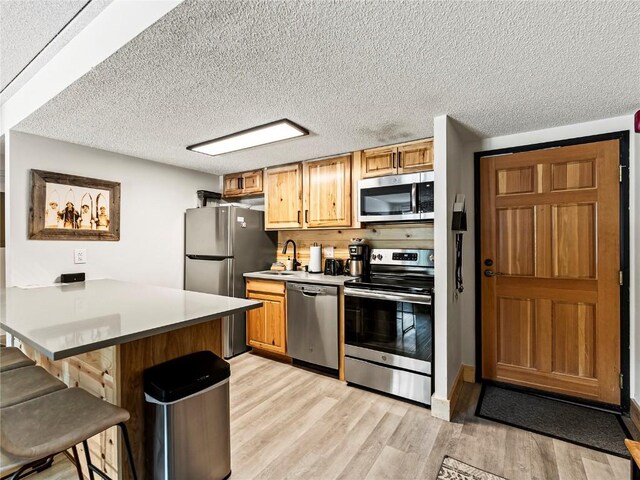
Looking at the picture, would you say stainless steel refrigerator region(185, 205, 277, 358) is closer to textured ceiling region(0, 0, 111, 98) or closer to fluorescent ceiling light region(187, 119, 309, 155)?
fluorescent ceiling light region(187, 119, 309, 155)

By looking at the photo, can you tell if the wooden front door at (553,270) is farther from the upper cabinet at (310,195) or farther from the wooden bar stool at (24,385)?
the wooden bar stool at (24,385)

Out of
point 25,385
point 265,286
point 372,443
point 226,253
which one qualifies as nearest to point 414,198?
point 265,286

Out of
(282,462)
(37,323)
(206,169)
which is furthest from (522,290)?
(206,169)

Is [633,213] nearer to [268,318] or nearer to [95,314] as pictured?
[268,318]

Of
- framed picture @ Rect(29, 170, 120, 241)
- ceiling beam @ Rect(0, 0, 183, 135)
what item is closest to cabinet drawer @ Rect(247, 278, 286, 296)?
framed picture @ Rect(29, 170, 120, 241)

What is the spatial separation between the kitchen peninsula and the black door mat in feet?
6.82

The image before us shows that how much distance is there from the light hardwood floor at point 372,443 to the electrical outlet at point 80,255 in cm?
165

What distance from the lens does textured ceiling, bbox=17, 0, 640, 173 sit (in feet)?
4.11

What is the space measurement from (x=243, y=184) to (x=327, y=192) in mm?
1302

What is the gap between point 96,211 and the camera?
9.79 feet

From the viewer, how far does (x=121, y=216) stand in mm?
3184

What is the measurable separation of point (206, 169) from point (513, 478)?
3.94 m

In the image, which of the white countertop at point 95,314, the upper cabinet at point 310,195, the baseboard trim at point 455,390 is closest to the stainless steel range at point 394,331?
the baseboard trim at point 455,390

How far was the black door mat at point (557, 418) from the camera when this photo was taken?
6.56 feet
